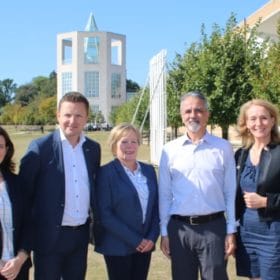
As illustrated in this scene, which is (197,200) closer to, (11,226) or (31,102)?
(11,226)

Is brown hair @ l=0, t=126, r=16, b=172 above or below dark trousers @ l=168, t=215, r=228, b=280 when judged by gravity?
above

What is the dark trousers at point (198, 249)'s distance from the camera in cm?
454

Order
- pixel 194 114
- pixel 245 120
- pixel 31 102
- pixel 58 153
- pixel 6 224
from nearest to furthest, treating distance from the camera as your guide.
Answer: pixel 6 224, pixel 58 153, pixel 194 114, pixel 245 120, pixel 31 102

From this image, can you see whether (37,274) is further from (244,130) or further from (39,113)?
(39,113)

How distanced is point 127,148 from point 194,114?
0.66 m

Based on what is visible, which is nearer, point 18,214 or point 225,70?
point 18,214

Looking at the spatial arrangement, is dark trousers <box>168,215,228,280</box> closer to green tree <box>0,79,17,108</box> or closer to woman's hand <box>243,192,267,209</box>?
woman's hand <box>243,192,267,209</box>

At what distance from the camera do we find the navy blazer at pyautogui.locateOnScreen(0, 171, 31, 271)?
4168 millimetres

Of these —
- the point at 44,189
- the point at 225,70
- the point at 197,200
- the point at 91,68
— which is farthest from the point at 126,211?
the point at 91,68

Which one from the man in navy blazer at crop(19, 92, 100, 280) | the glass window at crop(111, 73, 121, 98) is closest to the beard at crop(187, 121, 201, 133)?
the man in navy blazer at crop(19, 92, 100, 280)

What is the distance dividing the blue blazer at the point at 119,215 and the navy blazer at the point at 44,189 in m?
0.37

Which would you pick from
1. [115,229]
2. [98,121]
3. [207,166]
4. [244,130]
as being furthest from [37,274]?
[98,121]

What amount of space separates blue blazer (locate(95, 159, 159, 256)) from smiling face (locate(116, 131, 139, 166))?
9 centimetres

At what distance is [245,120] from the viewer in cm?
496
